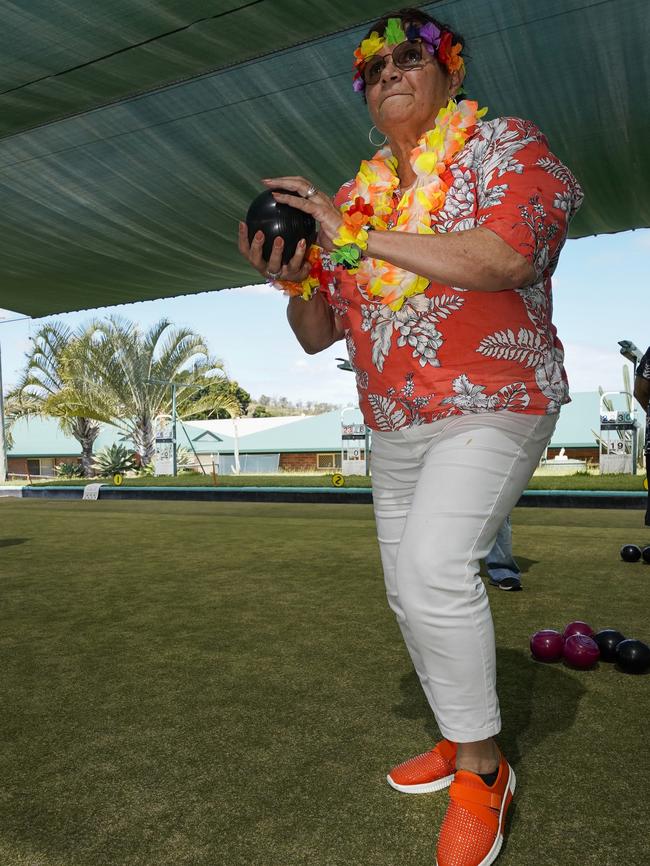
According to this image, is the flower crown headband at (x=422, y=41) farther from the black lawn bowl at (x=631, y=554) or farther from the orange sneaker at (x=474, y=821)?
the black lawn bowl at (x=631, y=554)

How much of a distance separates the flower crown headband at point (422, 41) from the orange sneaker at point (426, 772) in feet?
5.95

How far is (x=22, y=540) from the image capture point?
7.85 metres

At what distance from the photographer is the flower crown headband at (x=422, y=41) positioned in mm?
1818

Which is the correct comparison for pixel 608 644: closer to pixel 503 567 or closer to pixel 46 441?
pixel 503 567

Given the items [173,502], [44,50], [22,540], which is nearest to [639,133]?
[44,50]

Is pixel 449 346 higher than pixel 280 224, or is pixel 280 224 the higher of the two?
pixel 280 224

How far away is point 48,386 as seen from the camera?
2422 cm

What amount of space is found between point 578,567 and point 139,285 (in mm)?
6866

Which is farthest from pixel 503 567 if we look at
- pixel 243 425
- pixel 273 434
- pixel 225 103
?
pixel 243 425

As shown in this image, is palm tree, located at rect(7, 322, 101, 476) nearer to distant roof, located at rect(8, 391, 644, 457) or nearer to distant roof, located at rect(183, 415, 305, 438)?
distant roof, located at rect(8, 391, 644, 457)

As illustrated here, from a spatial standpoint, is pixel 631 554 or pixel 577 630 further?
pixel 631 554

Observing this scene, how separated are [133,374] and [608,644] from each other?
21.2 metres

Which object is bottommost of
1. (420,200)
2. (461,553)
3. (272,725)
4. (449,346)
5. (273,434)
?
(272,725)

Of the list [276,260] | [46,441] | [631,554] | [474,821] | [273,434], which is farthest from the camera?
[46,441]
